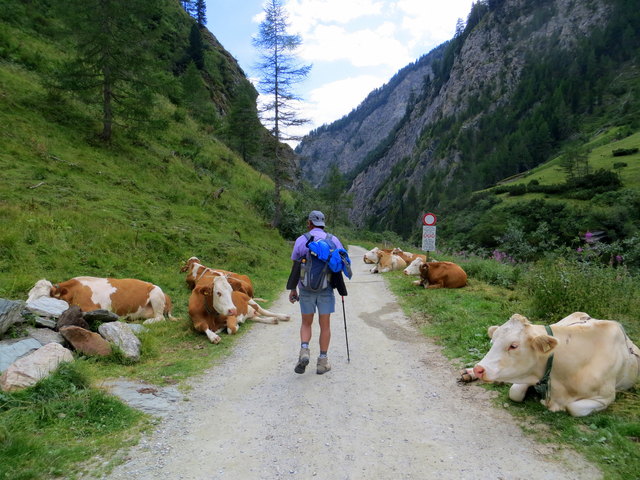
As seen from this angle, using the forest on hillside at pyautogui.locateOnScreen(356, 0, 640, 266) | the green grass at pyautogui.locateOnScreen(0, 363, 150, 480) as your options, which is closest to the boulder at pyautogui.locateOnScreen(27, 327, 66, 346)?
the green grass at pyautogui.locateOnScreen(0, 363, 150, 480)

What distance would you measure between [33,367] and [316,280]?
3.30 meters

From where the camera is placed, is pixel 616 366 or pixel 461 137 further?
pixel 461 137

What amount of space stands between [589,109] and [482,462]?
438 ft

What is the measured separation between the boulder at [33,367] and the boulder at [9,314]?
78 cm

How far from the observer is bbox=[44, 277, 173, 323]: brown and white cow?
696 cm

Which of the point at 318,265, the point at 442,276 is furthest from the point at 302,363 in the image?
the point at 442,276

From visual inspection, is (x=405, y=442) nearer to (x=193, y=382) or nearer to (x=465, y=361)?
(x=465, y=361)

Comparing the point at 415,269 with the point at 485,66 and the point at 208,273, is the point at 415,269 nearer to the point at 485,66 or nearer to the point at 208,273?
the point at 208,273

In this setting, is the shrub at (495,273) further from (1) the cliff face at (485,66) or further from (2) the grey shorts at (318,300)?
(1) the cliff face at (485,66)

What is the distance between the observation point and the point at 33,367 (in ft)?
13.3

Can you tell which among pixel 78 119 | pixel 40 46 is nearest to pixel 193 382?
pixel 78 119

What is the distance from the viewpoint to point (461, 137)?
12862 centimetres

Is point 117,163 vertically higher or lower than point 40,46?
lower

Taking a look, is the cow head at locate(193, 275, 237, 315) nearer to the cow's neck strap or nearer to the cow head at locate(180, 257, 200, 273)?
the cow head at locate(180, 257, 200, 273)
